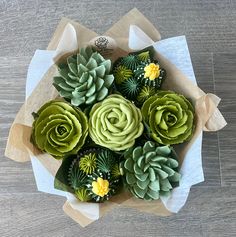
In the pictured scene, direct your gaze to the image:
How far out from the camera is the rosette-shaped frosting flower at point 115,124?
560mm

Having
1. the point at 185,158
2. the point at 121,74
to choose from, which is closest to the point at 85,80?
the point at 121,74

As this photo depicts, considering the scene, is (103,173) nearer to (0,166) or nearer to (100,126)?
(100,126)

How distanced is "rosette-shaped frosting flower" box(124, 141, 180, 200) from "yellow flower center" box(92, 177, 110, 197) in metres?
0.03

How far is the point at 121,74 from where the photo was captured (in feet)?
2.03

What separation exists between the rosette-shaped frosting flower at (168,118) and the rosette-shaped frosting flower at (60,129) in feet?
0.27

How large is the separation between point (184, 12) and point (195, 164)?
0.31 metres

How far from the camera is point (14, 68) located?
76 centimetres

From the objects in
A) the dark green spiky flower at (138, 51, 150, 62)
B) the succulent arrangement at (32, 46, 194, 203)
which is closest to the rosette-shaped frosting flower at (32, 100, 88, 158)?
the succulent arrangement at (32, 46, 194, 203)

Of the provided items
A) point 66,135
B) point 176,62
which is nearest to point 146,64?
point 176,62

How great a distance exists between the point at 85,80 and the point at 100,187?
14 cm

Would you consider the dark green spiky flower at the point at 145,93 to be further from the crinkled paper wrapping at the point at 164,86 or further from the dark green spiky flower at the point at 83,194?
the dark green spiky flower at the point at 83,194

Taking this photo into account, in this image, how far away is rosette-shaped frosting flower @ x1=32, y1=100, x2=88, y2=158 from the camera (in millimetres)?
575

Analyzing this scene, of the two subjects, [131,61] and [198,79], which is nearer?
[131,61]

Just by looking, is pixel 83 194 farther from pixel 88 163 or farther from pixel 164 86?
pixel 164 86
